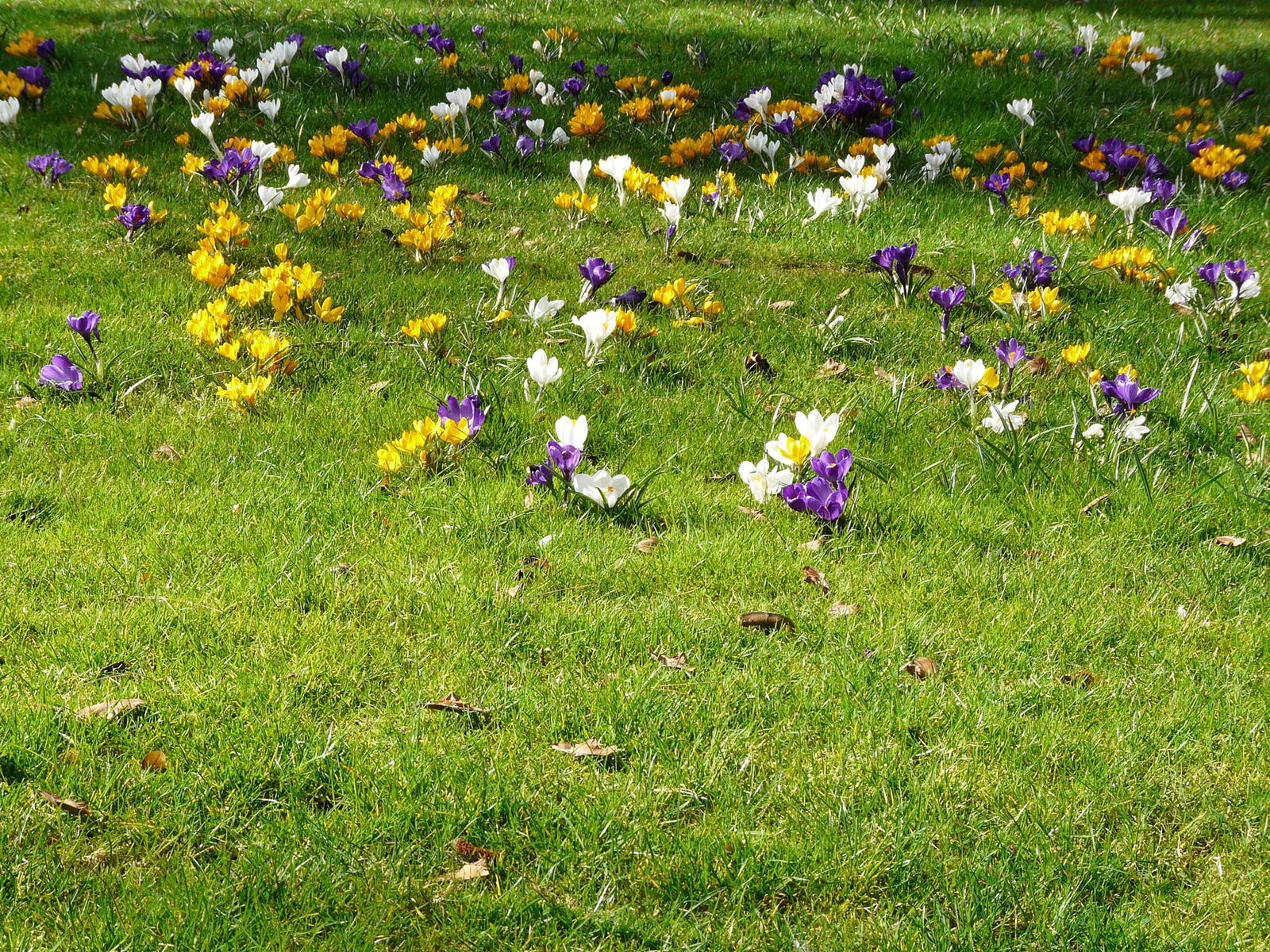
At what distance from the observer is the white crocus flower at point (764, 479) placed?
3498 mm

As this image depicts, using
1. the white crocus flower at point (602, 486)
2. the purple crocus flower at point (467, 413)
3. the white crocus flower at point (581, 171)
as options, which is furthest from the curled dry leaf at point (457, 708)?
the white crocus flower at point (581, 171)

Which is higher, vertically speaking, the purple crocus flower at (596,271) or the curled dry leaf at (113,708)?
the purple crocus flower at (596,271)

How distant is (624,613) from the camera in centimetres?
304

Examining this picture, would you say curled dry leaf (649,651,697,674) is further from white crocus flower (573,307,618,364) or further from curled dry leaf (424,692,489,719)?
white crocus flower (573,307,618,364)

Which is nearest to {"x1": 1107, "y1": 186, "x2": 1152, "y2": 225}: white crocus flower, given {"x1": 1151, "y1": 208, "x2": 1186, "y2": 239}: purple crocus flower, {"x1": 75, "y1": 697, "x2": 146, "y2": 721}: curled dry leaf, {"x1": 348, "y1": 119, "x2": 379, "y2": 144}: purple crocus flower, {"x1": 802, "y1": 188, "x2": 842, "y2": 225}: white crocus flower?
{"x1": 1151, "y1": 208, "x2": 1186, "y2": 239}: purple crocus flower

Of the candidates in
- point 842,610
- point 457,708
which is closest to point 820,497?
point 842,610

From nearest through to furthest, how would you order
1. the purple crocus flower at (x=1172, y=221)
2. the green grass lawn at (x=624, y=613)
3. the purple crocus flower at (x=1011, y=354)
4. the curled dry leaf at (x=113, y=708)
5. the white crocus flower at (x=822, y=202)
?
the green grass lawn at (x=624, y=613)
the curled dry leaf at (x=113, y=708)
the purple crocus flower at (x=1011, y=354)
the purple crocus flower at (x=1172, y=221)
the white crocus flower at (x=822, y=202)

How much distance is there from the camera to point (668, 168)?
22.9ft

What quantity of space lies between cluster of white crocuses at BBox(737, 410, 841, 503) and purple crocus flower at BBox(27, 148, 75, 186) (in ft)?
15.0

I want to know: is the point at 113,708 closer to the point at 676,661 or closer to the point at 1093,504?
the point at 676,661

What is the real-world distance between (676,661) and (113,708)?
4.86ft

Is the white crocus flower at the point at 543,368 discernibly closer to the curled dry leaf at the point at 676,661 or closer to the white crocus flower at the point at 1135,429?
the curled dry leaf at the point at 676,661

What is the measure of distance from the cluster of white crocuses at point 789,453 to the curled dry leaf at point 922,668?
0.84 m

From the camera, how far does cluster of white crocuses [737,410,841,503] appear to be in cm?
348
